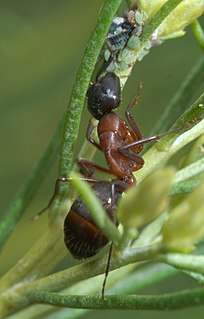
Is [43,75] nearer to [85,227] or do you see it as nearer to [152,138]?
[152,138]

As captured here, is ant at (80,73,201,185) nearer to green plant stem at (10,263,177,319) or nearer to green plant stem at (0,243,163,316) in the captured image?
green plant stem at (10,263,177,319)

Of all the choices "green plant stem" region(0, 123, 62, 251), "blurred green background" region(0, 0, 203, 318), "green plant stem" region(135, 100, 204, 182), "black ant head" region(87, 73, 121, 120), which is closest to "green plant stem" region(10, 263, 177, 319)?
"green plant stem" region(0, 123, 62, 251)

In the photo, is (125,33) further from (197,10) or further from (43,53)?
(43,53)

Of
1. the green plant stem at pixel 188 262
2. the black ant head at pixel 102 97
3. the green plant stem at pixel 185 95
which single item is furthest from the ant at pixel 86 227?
the green plant stem at pixel 188 262

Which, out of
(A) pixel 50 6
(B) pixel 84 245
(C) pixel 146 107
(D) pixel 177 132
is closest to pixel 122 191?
(B) pixel 84 245

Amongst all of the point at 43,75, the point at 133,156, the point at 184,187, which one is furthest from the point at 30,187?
the point at 43,75
